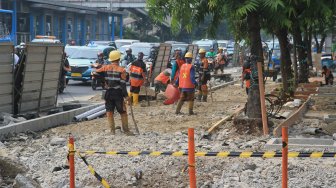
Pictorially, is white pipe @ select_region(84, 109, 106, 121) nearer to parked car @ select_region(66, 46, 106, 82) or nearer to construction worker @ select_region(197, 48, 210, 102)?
construction worker @ select_region(197, 48, 210, 102)

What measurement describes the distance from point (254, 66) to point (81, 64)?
17463mm

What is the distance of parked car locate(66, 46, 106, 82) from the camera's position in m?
29.1

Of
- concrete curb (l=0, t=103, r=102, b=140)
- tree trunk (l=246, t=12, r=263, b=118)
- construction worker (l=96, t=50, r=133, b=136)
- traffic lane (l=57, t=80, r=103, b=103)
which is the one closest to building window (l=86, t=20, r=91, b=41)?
traffic lane (l=57, t=80, r=103, b=103)

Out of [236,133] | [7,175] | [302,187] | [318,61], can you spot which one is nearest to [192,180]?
[302,187]

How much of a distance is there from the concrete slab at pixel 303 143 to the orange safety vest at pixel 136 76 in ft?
27.2

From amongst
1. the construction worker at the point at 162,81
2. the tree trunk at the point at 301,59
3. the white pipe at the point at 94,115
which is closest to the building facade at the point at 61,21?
the tree trunk at the point at 301,59

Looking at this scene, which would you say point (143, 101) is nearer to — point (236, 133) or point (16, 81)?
point (16, 81)

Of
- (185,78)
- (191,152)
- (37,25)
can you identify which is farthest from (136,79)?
(37,25)

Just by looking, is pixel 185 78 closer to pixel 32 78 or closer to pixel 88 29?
pixel 32 78

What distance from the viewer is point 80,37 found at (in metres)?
66.7

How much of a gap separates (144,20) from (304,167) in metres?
74.5

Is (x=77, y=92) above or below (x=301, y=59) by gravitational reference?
below

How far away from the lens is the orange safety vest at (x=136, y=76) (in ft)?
61.7

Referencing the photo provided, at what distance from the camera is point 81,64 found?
2923 cm
